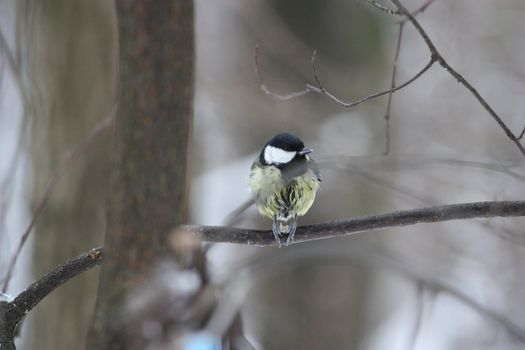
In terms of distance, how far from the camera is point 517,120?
595cm

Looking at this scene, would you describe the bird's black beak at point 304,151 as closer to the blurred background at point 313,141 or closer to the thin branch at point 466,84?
the blurred background at point 313,141

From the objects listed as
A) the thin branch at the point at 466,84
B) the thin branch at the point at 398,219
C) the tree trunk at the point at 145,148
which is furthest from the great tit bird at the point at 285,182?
the tree trunk at the point at 145,148

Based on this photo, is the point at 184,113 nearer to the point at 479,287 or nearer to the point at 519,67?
the point at 479,287

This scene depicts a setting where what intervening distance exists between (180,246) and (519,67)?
5.67 meters

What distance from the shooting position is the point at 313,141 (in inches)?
196

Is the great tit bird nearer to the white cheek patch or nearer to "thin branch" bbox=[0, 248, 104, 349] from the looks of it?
the white cheek patch

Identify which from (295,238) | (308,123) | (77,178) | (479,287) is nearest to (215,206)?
(308,123)

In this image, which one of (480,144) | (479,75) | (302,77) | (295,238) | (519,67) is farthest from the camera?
(479,75)

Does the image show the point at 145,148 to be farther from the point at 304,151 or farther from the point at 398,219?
the point at 304,151

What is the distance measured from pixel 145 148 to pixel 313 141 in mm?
3910

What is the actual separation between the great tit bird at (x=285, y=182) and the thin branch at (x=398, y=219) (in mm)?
736

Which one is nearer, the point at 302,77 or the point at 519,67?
the point at 302,77

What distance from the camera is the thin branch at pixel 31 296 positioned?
1392 millimetres

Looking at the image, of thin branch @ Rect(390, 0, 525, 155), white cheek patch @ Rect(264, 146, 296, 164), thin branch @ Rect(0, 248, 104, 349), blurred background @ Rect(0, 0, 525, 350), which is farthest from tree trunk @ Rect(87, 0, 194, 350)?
blurred background @ Rect(0, 0, 525, 350)
